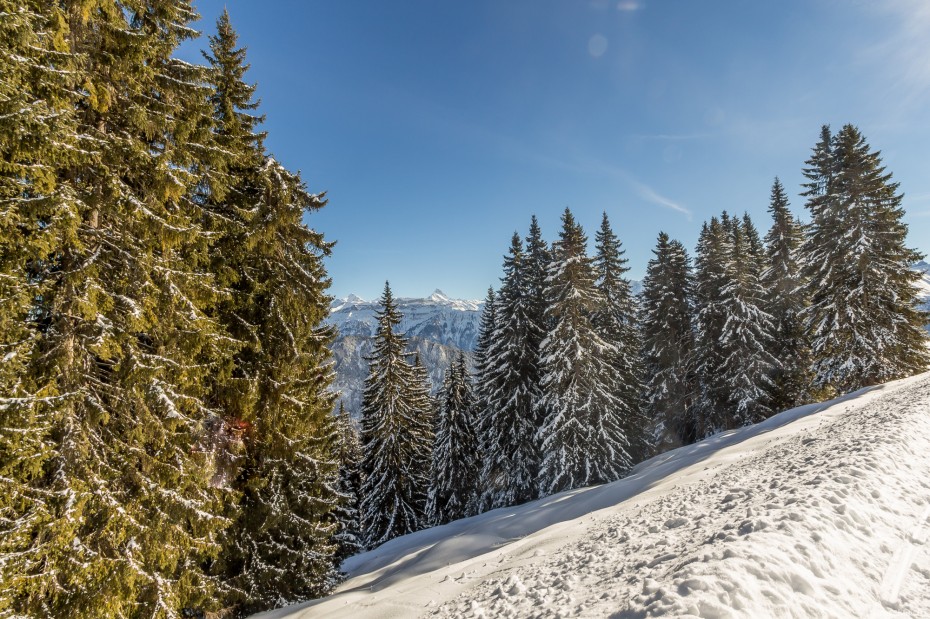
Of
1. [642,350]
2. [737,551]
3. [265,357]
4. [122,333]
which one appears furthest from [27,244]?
[642,350]

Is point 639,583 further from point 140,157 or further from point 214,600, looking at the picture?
point 140,157

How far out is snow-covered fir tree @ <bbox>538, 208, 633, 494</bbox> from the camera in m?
20.9

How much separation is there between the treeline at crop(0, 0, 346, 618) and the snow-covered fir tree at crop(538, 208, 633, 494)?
1299 centimetres

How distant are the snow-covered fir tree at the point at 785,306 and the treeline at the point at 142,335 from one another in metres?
27.8

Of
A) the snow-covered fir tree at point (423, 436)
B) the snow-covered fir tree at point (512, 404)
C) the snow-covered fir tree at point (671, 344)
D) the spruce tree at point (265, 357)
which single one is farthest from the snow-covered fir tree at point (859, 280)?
the spruce tree at point (265, 357)

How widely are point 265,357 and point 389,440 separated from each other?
15.5 meters

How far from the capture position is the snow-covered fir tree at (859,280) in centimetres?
2084

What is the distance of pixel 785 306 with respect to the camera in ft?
92.5

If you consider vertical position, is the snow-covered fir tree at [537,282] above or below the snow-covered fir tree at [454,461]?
above

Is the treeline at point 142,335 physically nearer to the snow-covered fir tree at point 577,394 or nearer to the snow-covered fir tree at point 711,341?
the snow-covered fir tree at point 577,394

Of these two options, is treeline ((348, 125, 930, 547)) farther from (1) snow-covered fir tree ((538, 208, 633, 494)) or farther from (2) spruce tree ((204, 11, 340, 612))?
(2) spruce tree ((204, 11, 340, 612))

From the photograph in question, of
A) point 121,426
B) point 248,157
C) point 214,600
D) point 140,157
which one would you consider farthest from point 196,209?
point 214,600

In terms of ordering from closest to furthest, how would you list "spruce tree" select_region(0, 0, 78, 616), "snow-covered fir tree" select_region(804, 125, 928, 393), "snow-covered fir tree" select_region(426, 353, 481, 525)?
"spruce tree" select_region(0, 0, 78, 616) → "snow-covered fir tree" select_region(804, 125, 928, 393) → "snow-covered fir tree" select_region(426, 353, 481, 525)

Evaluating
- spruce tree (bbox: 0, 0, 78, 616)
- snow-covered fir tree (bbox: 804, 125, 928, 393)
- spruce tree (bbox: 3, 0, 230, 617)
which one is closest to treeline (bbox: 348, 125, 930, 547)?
snow-covered fir tree (bbox: 804, 125, 928, 393)
